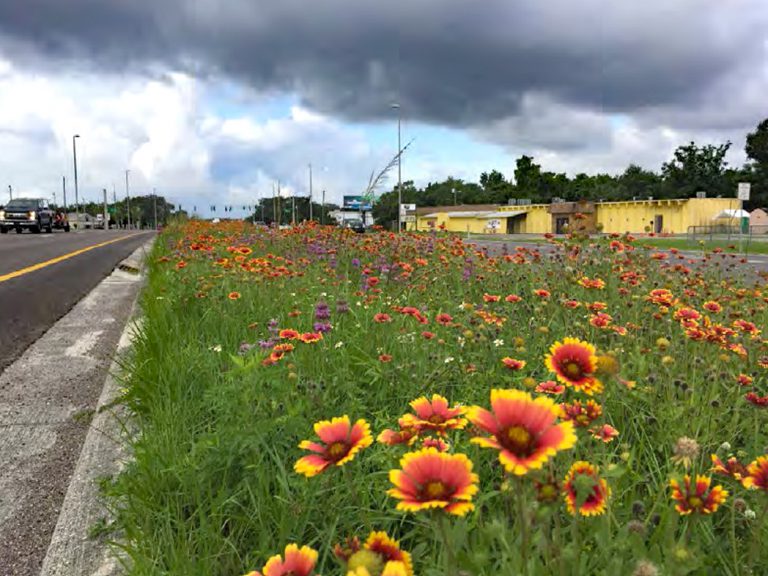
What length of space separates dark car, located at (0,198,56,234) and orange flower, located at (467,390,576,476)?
36122mm

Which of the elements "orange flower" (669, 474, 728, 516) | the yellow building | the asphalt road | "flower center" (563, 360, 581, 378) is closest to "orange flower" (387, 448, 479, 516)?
"flower center" (563, 360, 581, 378)

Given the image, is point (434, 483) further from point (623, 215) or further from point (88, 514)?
point (623, 215)

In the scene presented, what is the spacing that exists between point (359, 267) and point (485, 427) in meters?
5.40

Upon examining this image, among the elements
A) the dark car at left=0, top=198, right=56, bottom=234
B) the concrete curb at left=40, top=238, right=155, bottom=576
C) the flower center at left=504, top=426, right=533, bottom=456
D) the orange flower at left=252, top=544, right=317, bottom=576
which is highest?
the dark car at left=0, top=198, right=56, bottom=234

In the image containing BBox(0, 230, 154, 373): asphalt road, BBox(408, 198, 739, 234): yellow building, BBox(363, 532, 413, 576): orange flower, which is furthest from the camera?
BBox(408, 198, 739, 234): yellow building

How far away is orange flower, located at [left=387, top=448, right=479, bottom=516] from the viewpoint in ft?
2.69

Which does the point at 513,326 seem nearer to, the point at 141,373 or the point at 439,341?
the point at 439,341

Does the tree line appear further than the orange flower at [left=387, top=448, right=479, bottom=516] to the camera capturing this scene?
Yes

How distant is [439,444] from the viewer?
1.34m

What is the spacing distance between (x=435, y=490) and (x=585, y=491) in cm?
29

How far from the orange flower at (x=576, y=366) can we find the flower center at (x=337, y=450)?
1.36 ft

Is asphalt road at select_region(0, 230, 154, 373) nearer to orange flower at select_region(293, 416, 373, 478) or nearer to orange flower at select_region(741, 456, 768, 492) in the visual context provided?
orange flower at select_region(293, 416, 373, 478)

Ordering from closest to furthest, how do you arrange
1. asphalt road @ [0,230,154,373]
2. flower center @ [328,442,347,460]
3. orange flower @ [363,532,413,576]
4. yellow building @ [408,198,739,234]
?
orange flower @ [363,532,413,576]
flower center @ [328,442,347,460]
asphalt road @ [0,230,154,373]
yellow building @ [408,198,739,234]

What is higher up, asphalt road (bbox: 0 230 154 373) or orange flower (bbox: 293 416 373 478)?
orange flower (bbox: 293 416 373 478)
